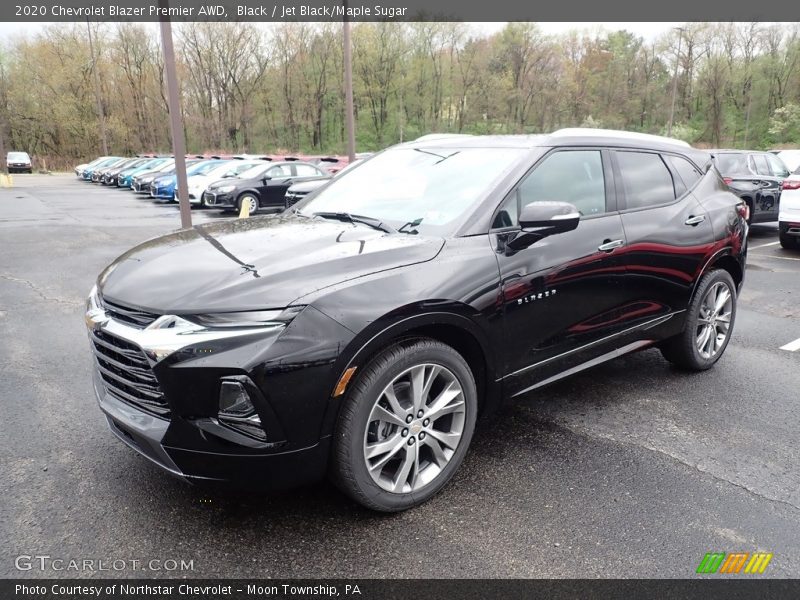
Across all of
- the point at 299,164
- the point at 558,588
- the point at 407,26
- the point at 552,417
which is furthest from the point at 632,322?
the point at 407,26

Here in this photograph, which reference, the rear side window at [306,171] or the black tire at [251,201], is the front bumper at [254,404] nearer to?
the black tire at [251,201]

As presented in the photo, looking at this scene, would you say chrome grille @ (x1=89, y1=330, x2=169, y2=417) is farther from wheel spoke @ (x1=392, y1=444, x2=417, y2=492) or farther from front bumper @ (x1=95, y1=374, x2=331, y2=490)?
wheel spoke @ (x1=392, y1=444, x2=417, y2=492)

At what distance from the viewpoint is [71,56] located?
54.5 metres

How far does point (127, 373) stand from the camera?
2521mm

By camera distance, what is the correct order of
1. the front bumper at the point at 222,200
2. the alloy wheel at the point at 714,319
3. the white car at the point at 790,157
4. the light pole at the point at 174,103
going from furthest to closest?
the white car at the point at 790,157 → the front bumper at the point at 222,200 → the light pole at the point at 174,103 → the alloy wheel at the point at 714,319

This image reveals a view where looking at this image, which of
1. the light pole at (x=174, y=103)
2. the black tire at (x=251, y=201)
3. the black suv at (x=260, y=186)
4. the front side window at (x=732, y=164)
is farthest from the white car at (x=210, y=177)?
the front side window at (x=732, y=164)

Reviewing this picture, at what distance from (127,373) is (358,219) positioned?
1501 millimetres

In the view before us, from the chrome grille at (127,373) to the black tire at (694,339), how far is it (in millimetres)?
3657

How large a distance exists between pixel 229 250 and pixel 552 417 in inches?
90.3

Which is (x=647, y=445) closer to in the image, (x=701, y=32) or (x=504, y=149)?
(x=504, y=149)

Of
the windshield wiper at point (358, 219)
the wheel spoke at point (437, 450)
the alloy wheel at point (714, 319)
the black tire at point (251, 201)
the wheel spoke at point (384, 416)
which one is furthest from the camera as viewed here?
the black tire at point (251, 201)

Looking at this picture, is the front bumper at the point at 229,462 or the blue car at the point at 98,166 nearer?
the front bumper at the point at 229,462

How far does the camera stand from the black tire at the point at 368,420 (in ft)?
8.20

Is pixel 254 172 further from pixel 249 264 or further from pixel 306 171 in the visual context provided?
pixel 249 264
